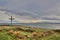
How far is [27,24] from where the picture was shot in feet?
8.05

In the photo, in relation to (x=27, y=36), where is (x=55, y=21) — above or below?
above

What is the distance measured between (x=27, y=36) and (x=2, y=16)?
0.64 meters

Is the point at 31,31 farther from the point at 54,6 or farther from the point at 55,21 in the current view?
the point at 54,6

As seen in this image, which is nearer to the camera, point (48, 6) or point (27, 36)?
point (27, 36)

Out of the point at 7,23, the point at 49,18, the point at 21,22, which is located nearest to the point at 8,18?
the point at 7,23

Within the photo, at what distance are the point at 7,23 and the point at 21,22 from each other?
274mm

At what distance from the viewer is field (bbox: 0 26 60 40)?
7.77 feet

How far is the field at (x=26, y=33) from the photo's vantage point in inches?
93.3

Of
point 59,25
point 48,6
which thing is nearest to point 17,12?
point 48,6

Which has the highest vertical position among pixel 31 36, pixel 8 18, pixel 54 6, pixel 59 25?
pixel 54 6

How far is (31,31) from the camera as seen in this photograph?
2416 millimetres

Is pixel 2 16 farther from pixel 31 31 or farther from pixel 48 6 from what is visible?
pixel 48 6

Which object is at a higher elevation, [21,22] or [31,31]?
[21,22]

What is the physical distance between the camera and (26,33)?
7.87 ft
